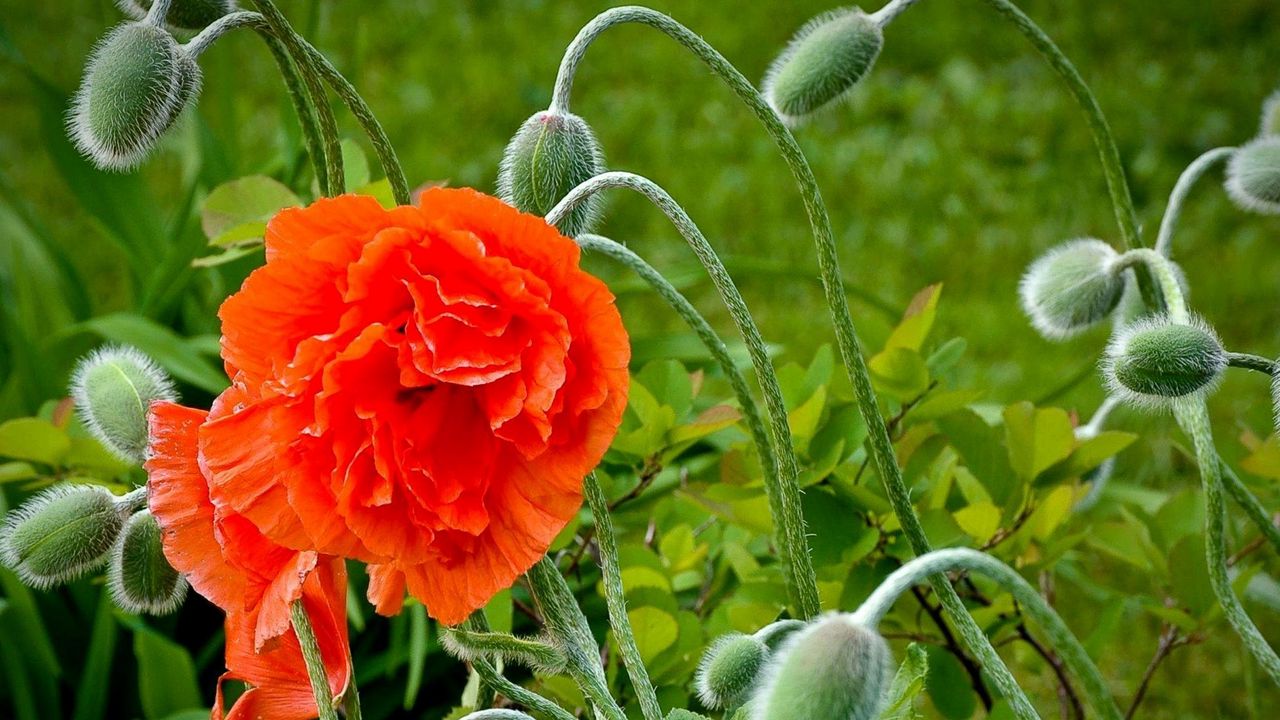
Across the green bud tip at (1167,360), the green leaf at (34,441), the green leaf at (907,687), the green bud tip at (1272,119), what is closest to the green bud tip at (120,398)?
the green leaf at (34,441)

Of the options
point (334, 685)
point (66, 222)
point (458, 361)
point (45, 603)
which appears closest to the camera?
point (458, 361)

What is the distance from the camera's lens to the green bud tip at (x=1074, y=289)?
116 cm

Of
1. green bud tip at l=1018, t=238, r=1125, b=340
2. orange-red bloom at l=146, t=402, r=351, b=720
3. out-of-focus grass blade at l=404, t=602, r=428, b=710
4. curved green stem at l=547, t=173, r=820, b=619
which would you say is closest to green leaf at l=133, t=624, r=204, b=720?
out-of-focus grass blade at l=404, t=602, r=428, b=710

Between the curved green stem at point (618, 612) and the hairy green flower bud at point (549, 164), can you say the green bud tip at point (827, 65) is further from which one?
the curved green stem at point (618, 612)

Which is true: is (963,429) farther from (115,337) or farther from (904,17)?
(904,17)

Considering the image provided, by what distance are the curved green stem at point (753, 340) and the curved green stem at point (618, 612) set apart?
0.40 ft

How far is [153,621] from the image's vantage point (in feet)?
6.60

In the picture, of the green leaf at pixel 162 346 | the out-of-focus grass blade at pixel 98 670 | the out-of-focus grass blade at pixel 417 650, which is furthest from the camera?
the green leaf at pixel 162 346

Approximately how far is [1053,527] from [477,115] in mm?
3202

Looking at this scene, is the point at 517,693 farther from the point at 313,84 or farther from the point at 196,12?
the point at 196,12

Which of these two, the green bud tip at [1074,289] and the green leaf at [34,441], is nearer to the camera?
the green bud tip at [1074,289]

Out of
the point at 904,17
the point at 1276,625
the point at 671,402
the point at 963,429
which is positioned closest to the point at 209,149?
the point at 671,402

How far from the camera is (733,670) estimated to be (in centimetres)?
89

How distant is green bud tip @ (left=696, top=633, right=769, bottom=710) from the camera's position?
891 mm
